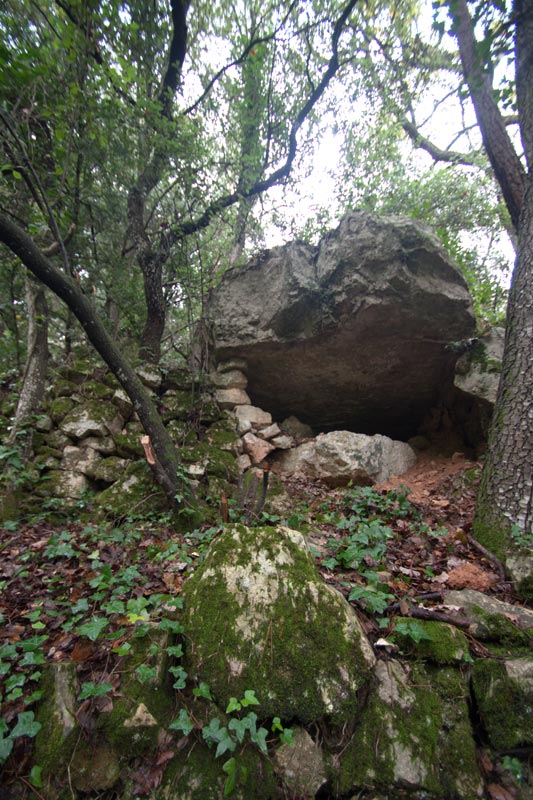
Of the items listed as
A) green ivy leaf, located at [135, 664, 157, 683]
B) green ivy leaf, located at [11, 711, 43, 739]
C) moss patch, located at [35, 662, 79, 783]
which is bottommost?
moss patch, located at [35, 662, 79, 783]

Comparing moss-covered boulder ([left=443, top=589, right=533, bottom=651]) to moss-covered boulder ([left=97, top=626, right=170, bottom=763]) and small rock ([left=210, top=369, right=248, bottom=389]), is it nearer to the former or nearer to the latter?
moss-covered boulder ([left=97, top=626, right=170, bottom=763])

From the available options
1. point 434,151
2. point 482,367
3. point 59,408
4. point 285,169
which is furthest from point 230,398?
point 434,151

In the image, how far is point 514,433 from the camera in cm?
351

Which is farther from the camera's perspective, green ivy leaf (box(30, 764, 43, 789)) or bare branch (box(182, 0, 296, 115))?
bare branch (box(182, 0, 296, 115))

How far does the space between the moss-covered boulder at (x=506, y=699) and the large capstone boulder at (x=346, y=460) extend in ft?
10.1

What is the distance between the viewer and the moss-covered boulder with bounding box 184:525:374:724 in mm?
1957

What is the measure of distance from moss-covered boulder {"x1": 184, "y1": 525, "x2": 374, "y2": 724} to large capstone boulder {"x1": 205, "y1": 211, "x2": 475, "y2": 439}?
4.13 m

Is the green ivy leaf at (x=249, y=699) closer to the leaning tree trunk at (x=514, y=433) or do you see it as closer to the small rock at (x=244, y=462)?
the leaning tree trunk at (x=514, y=433)

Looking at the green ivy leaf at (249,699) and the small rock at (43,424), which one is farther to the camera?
the small rock at (43,424)

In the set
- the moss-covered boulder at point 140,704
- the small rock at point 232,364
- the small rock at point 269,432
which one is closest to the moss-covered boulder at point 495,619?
the moss-covered boulder at point 140,704

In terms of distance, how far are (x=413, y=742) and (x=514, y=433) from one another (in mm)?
2811

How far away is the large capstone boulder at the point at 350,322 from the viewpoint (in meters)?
5.38

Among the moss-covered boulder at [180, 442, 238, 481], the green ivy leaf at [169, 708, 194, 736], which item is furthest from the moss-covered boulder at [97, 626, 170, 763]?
the moss-covered boulder at [180, 442, 238, 481]

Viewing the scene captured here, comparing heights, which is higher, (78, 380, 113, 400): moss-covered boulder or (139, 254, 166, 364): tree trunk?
(139, 254, 166, 364): tree trunk
